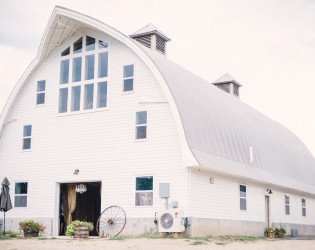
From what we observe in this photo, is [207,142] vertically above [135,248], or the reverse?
[207,142]

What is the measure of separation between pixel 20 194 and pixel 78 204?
3.18 metres

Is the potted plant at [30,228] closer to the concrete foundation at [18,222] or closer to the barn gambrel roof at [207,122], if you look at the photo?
the concrete foundation at [18,222]

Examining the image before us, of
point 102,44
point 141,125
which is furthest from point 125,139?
point 102,44

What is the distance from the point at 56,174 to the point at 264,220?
1212 centimetres

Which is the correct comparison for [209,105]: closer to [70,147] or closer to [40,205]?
[70,147]

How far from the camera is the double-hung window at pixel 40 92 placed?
26.9 m

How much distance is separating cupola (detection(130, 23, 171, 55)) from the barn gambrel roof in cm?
231

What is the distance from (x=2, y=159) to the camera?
27.2m

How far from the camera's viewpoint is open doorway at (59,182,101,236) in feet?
84.6

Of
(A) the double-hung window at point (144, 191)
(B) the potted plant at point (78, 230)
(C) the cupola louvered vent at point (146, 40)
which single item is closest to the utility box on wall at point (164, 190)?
(A) the double-hung window at point (144, 191)

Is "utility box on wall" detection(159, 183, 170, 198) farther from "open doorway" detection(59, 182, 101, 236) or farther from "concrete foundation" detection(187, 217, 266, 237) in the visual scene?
"open doorway" detection(59, 182, 101, 236)

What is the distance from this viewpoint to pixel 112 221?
22.9m

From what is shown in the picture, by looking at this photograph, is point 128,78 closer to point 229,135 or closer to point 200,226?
point 229,135

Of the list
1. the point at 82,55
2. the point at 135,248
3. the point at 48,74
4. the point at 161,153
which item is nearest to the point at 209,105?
the point at 161,153
